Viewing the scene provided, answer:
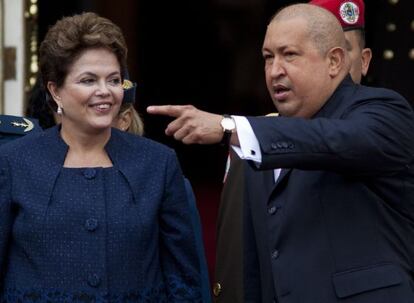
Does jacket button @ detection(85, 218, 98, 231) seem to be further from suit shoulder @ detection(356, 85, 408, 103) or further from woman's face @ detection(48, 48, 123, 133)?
suit shoulder @ detection(356, 85, 408, 103)

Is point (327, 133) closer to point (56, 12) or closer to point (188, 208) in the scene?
point (188, 208)

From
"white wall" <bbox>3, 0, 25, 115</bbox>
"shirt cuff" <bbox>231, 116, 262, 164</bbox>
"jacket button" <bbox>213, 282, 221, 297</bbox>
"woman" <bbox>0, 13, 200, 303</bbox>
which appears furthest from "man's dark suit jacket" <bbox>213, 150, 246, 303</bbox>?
"white wall" <bbox>3, 0, 25, 115</bbox>

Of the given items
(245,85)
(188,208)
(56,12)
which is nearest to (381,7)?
(245,85)

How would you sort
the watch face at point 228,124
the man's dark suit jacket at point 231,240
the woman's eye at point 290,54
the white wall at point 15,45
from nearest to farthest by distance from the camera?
the watch face at point 228,124 → the woman's eye at point 290,54 → the man's dark suit jacket at point 231,240 → the white wall at point 15,45

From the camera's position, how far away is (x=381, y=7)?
6293 millimetres

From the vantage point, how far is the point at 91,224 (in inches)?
139

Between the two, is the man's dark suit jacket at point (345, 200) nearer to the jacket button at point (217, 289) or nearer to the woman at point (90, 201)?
the woman at point (90, 201)

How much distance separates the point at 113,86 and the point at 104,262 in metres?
0.55

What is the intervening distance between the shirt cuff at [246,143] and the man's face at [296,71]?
30cm

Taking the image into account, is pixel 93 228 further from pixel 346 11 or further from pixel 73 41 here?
pixel 346 11

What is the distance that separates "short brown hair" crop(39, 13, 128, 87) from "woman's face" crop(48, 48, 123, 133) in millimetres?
Answer: 20

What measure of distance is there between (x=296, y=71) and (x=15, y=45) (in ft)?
7.73

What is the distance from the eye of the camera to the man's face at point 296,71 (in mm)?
3430

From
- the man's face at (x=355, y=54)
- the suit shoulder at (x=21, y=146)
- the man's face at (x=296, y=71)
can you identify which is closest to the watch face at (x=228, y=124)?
the man's face at (x=296, y=71)
